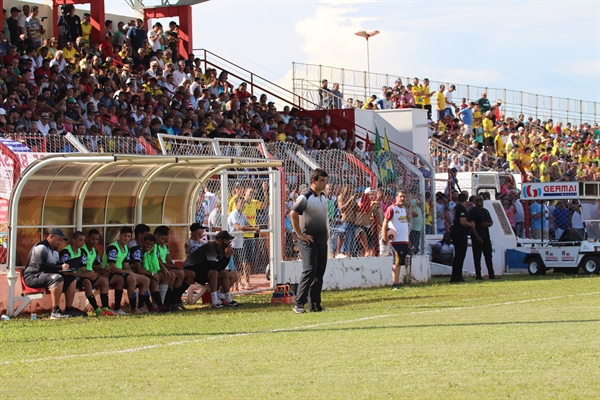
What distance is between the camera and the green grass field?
7.35m

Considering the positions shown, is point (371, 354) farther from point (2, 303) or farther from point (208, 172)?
point (208, 172)

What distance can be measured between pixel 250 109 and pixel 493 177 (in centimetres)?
739

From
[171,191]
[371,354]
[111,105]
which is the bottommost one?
[371,354]

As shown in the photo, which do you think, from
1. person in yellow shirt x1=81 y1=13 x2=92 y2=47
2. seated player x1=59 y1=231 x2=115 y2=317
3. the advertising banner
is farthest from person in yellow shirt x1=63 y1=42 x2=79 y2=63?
the advertising banner

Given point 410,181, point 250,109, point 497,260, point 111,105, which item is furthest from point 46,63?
point 497,260

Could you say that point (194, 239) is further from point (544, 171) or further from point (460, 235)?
point (544, 171)

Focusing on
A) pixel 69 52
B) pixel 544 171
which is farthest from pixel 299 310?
pixel 544 171

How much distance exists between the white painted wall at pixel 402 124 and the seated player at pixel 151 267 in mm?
17350

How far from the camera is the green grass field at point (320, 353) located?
7352mm

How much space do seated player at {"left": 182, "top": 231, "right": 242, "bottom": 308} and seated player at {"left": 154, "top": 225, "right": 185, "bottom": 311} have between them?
220mm

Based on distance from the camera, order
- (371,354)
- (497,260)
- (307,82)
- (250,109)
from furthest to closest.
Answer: (307,82) → (250,109) → (497,260) → (371,354)

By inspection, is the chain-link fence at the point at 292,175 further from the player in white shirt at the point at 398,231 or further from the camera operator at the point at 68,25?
the camera operator at the point at 68,25

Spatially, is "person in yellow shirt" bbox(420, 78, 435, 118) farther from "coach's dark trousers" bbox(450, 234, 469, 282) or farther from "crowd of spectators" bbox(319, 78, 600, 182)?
"coach's dark trousers" bbox(450, 234, 469, 282)

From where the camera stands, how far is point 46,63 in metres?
22.7
